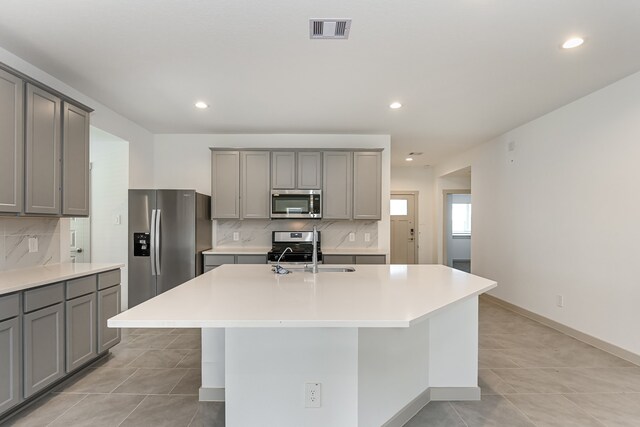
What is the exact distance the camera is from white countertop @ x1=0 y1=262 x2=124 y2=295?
1.98 meters

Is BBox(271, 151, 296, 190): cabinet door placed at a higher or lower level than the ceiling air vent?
lower

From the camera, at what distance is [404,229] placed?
7.51 m

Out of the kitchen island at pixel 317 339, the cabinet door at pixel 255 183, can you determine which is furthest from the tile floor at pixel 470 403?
the cabinet door at pixel 255 183

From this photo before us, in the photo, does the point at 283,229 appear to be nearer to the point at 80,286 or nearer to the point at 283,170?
the point at 283,170

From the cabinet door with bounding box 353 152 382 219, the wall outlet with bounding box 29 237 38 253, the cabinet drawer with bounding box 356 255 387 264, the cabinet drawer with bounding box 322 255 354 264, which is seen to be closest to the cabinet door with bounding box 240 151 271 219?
the cabinet drawer with bounding box 322 255 354 264

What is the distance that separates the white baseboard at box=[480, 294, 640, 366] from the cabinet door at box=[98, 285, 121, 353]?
15.3 feet

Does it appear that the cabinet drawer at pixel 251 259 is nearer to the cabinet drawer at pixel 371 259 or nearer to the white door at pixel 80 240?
the cabinet drawer at pixel 371 259

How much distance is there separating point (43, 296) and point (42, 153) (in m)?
1.08

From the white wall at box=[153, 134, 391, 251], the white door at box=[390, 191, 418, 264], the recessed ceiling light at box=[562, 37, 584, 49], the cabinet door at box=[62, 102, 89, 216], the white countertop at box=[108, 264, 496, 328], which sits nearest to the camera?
the white countertop at box=[108, 264, 496, 328]

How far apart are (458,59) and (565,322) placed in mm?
3154

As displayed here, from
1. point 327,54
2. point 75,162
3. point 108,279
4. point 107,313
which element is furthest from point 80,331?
point 327,54

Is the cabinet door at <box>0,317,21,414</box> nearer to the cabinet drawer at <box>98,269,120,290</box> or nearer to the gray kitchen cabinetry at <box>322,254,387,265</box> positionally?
the cabinet drawer at <box>98,269,120,290</box>

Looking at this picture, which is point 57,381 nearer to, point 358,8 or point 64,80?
point 64,80

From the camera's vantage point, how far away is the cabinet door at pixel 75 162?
259 centimetres
